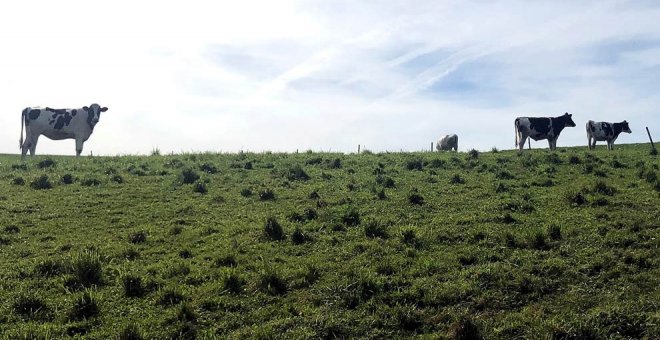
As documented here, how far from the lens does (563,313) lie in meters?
9.71

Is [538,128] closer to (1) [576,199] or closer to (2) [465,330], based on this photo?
(1) [576,199]

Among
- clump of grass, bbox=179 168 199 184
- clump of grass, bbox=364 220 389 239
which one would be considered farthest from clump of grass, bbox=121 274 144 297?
clump of grass, bbox=179 168 199 184

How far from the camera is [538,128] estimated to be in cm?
4078

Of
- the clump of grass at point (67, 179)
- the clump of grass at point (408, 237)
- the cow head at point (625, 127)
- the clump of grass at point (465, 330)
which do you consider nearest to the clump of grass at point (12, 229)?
the clump of grass at point (67, 179)

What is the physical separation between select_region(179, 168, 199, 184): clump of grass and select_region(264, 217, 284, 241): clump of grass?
7.84 meters

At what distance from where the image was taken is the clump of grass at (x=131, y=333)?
29.6 feet

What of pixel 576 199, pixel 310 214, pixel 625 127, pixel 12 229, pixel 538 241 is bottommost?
pixel 538 241

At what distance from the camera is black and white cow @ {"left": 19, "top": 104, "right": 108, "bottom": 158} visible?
32.7 metres

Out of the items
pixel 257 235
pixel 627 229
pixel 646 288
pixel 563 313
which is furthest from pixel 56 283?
pixel 627 229

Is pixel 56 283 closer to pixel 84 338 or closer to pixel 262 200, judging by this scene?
pixel 84 338

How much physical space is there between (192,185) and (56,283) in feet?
31.3

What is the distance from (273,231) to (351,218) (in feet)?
7.51

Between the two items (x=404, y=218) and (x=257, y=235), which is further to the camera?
(x=404, y=218)

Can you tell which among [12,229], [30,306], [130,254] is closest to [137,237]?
[130,254]
